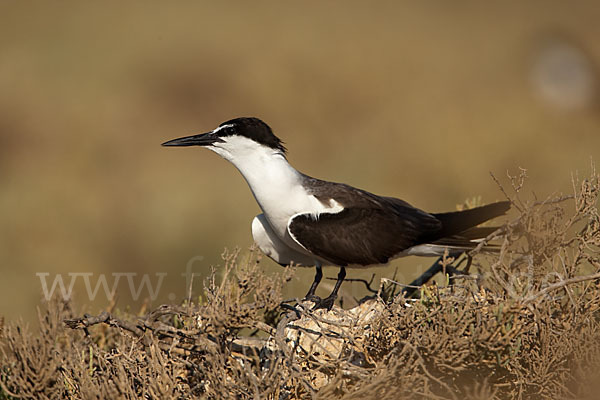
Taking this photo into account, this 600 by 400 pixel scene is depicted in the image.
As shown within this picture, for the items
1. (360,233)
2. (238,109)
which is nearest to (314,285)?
(360,233)

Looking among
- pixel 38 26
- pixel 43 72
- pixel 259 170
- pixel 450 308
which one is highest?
pixel 38 26

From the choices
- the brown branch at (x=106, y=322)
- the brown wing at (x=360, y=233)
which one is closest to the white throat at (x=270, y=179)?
the brown wing at (x=360, y=233)

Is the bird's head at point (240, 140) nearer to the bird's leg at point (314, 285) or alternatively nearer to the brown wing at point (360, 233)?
the brown wing at point (360, 233)

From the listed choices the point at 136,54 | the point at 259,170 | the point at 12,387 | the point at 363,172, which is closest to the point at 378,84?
the point at 363,172

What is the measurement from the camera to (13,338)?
4.40m

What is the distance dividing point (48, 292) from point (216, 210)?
6.57 m

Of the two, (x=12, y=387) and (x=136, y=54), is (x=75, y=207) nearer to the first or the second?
(x=136, y=54)

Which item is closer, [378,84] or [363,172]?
[363,172]

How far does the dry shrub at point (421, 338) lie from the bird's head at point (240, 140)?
1253 mm

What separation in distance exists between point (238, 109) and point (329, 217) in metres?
9.84

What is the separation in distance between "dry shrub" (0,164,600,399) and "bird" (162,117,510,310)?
641mm

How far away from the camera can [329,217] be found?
4.75m

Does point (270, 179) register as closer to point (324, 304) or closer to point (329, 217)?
point (329, 217)

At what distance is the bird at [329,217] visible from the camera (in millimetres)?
4699
